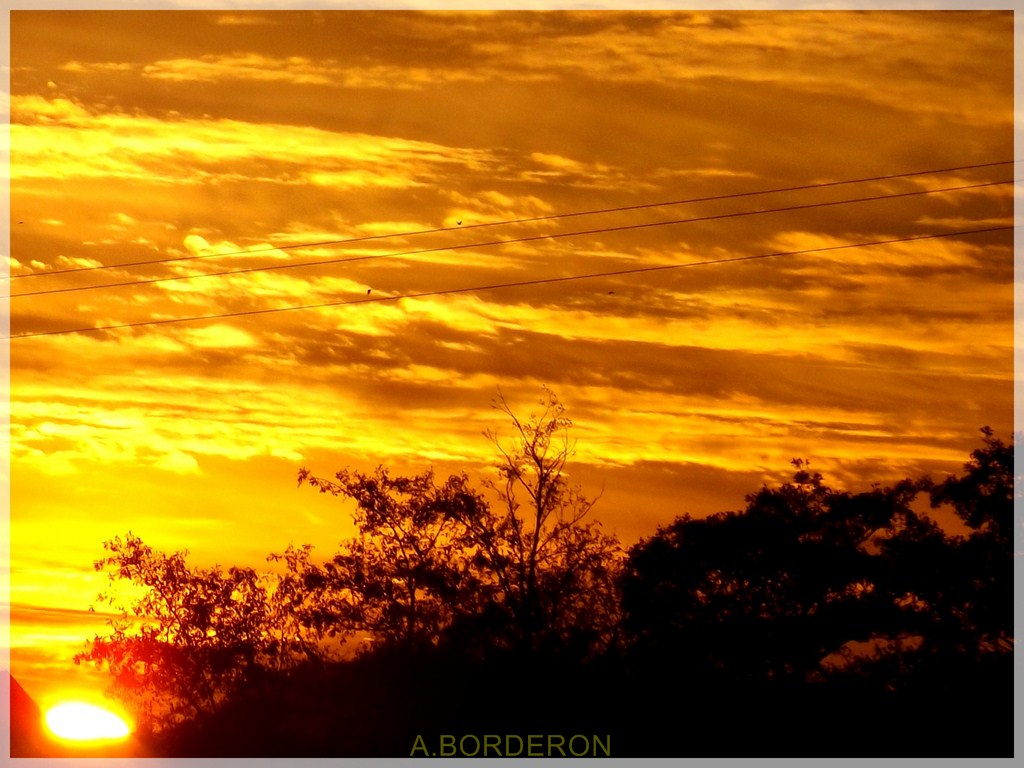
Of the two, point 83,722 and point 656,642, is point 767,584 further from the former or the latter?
point 83,722

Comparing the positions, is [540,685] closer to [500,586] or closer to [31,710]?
[500,586]

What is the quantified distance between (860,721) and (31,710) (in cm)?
2292

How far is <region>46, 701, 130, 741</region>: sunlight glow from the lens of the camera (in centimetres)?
1218

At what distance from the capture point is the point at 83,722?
12242 millimetres

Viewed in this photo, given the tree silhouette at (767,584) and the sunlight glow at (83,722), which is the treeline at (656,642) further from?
the sunlight glow at (83,722)

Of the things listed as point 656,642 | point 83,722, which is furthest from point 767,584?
point 83,722

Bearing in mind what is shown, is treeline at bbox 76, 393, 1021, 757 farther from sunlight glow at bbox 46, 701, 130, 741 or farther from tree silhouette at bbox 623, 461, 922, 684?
sunlight glow at bbox 46, 701, 130, 741

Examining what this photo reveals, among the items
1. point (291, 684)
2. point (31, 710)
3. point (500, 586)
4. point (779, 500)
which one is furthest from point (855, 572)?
point (31, 710)

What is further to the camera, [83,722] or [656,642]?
[656,642]

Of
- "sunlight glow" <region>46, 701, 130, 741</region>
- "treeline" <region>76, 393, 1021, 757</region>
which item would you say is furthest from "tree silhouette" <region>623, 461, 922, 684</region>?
"sunlight glow" <region>46, 701, 130, 741</region>

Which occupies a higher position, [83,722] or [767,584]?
[767,584]

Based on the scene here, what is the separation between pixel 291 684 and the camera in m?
37.9

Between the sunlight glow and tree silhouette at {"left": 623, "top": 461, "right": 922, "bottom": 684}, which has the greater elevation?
tree silhouette at {"left": 623, "top": 461, "right": 922, "bottom": 684}

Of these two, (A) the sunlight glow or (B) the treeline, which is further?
(B) the treeline
